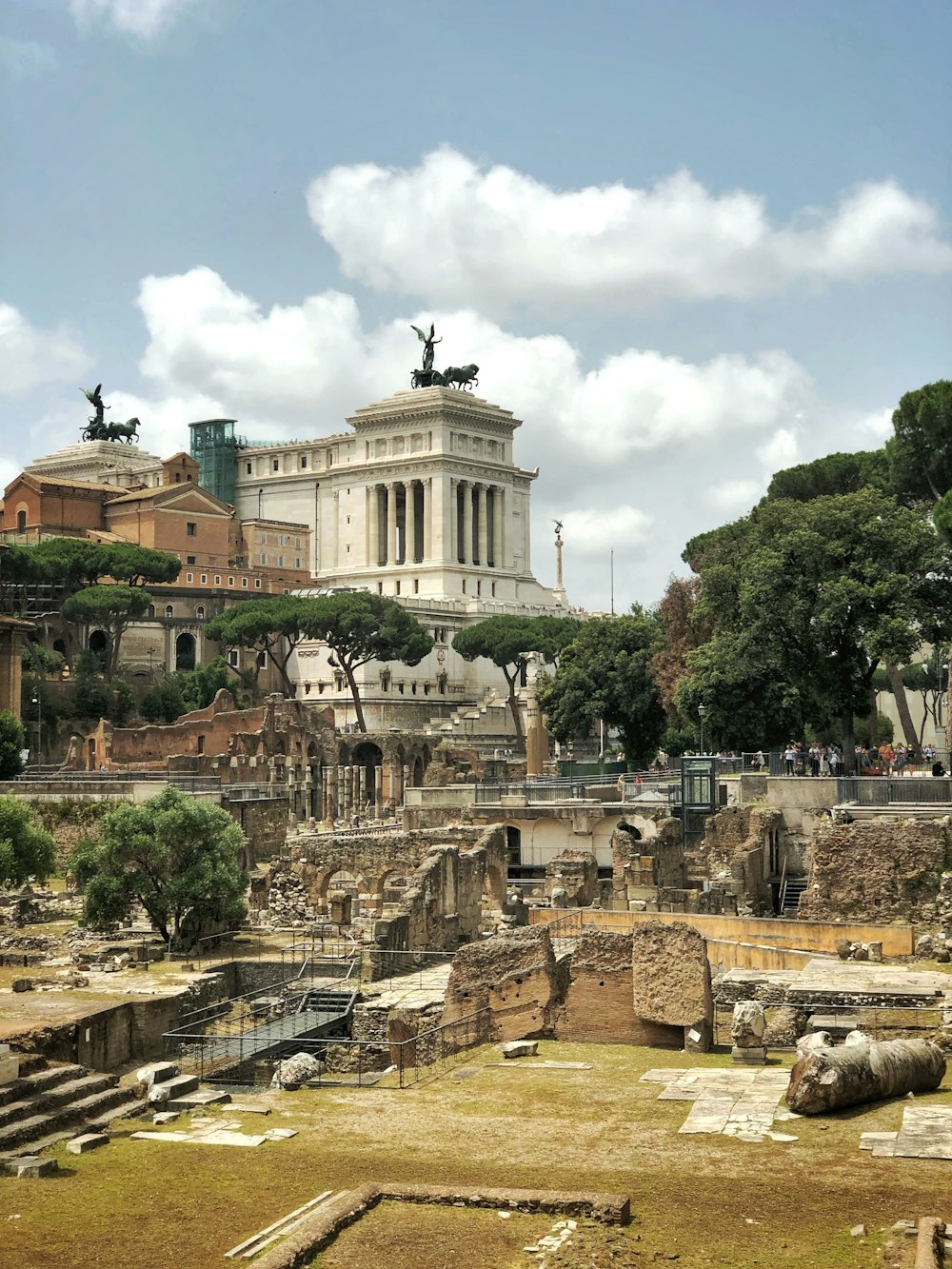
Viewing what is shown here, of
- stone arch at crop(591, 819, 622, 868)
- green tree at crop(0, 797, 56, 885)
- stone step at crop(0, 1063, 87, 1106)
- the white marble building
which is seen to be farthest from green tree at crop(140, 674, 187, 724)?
stone step at crop(0, 1063, 87, 1106)

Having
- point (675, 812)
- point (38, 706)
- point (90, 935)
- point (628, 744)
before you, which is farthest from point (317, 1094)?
point (38, 706)

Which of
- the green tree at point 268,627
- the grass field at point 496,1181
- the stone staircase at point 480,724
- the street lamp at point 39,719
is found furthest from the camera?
the stone staircase at point 480,724

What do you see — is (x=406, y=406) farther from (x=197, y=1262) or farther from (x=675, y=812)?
(x=197, y=1262)

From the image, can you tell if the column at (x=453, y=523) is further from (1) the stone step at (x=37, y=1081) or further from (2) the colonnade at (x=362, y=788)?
(1) the stone step at (x=37, y=1081)

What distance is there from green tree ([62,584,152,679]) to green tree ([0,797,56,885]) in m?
47.6

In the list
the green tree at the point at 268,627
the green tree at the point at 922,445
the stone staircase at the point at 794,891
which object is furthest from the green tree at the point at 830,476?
the green tree at the point at 268,627

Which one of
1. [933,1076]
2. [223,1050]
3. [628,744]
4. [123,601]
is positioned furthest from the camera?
[123,601]

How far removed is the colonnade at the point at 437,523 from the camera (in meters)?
118

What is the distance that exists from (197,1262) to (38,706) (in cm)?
6363

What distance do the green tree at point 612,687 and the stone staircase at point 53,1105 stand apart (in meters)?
48.6

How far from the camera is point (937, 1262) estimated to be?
38.8ft

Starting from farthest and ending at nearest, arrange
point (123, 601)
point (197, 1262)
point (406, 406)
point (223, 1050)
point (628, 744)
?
point (406, 406) < point (123, 601) < point (628, 744) < point (223, 1050) < point (197, 1262)

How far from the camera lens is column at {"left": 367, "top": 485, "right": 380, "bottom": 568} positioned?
120 m

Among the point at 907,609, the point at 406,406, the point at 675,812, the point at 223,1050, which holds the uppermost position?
the point at 406,406
